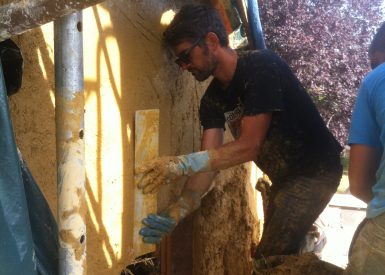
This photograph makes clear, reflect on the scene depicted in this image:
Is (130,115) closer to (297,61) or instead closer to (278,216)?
(278,216)

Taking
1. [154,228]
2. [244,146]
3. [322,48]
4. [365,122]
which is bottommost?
[154,228]

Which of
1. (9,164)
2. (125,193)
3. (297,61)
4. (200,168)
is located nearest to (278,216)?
(200,168)

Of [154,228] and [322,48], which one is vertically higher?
[322,48]

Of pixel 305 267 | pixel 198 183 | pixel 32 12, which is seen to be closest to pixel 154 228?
pixel 198 183

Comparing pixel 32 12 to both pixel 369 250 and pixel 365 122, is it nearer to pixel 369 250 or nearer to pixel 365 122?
pixel 365 122

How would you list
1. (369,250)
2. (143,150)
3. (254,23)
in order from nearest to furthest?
1. (369,250)
2. (143,150)
3. (254,23)

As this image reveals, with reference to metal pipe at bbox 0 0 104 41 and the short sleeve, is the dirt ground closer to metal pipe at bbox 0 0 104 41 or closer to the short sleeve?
the short sleeve

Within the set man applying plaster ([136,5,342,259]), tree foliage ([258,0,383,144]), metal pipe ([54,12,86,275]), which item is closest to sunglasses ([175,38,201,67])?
man applying plaster ([136,5,342,259])

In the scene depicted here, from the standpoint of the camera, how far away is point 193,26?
8.27 ft

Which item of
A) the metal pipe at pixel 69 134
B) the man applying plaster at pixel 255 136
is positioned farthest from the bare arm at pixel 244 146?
the metal pipe at pixel 69 134

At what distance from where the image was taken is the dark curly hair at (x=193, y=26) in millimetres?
2529

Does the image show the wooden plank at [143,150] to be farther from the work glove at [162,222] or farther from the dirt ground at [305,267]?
the dirt ground at [305,267]

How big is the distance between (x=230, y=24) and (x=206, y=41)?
1052 mm

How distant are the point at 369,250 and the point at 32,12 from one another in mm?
1748
